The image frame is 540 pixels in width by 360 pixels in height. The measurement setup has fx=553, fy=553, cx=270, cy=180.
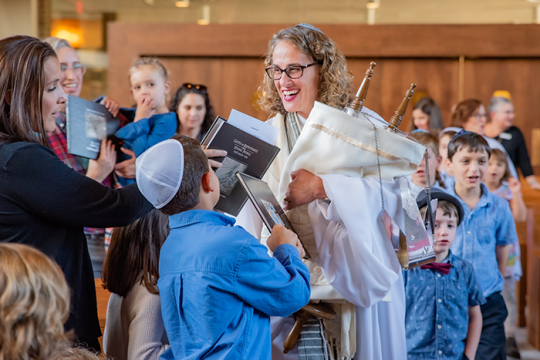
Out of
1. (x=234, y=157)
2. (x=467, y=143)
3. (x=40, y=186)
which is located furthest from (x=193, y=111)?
(x=40, y=186)

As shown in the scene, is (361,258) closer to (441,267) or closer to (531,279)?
(441,267)

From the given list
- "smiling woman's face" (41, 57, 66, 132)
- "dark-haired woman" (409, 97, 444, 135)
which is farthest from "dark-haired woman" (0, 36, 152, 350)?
"dark-haired woman" (409, 97, 444, 135)

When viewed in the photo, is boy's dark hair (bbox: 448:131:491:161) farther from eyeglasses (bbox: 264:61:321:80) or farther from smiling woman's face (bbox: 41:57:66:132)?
smiling woman's face (bbox: 41:57:66:132)

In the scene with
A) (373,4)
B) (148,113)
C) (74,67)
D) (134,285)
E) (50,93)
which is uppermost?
(373,4)

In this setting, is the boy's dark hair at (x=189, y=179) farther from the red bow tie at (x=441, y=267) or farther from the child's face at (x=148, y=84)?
the child's face at (x=148, y=84)

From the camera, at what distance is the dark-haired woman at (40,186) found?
4.58 feet

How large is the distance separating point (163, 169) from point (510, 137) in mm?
4313

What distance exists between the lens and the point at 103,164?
2510 mm

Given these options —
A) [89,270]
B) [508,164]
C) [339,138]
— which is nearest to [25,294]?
[89,270]

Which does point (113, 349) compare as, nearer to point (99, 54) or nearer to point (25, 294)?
point (25, 294)

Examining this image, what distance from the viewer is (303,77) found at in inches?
76.6

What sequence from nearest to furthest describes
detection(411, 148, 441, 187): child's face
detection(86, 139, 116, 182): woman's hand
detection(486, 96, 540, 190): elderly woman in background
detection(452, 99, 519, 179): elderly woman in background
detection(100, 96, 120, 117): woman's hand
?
1. detection(86, 139, 116, 182): woman's hand
2. detection(100, 96, 120, 117): woman's hand
3. detection(411, 148, 441, 187): child's face
4. detection(452, 99, 519, 179): elderly woman in background
5. detection(486, 96, 540, 190): elderly woman in background

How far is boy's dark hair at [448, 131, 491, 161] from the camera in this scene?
2953 mm

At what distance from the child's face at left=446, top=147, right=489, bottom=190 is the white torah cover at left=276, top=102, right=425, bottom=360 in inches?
50.5
